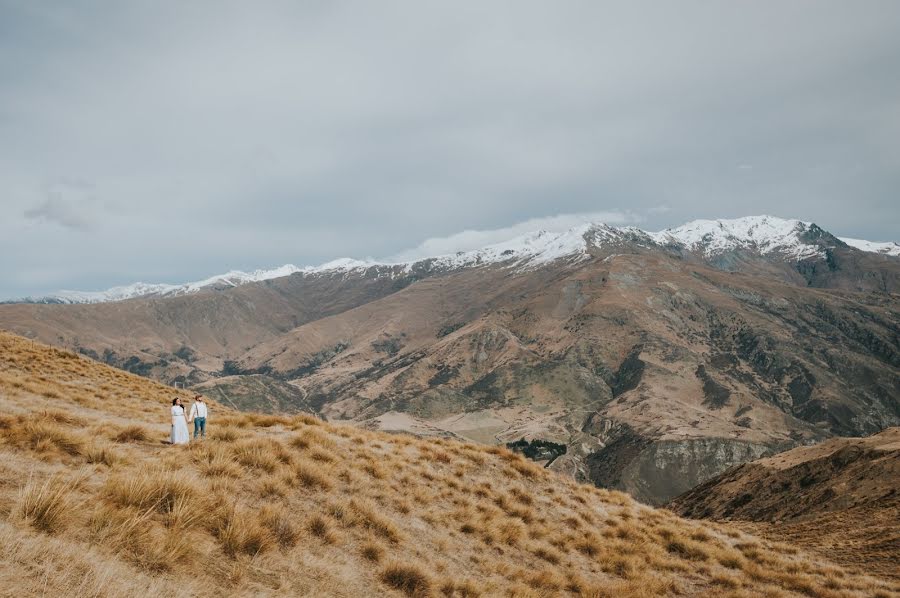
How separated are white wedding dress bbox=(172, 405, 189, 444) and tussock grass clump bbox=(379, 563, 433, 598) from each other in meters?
8.29

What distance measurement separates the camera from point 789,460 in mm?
70375

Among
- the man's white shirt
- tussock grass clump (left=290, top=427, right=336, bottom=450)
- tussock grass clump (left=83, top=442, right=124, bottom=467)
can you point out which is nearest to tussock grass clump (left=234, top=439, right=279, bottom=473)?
tussock grass clump (left=290, top=427, right=336, bottom=450)

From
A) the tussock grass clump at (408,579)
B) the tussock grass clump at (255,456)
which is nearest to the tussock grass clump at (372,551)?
the tussock grass clump at (408,579)

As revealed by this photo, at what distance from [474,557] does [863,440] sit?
65793mm

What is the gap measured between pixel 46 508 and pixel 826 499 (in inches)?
2235

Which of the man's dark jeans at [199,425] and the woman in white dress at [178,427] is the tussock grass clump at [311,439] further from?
the man's dark jeans at [199,425]

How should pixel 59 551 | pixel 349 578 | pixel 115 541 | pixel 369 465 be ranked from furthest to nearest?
pixel 369 465 < pixel 349 578 < pixel 115 541 < pixel 59 551

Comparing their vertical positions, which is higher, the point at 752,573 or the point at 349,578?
the point at 349,578

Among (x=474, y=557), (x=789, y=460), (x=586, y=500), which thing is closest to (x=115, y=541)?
(x=474, y=557)

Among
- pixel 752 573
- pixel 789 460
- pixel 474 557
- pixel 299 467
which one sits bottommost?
pixel 789 460

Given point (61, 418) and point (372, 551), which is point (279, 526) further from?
point (61, 418)

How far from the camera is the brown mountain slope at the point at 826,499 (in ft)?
66.4

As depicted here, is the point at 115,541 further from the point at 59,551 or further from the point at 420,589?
the point at 420,589

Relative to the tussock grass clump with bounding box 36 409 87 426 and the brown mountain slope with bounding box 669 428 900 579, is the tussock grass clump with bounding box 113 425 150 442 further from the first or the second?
the brown mountain slope with bounding box 669 428 900 579
